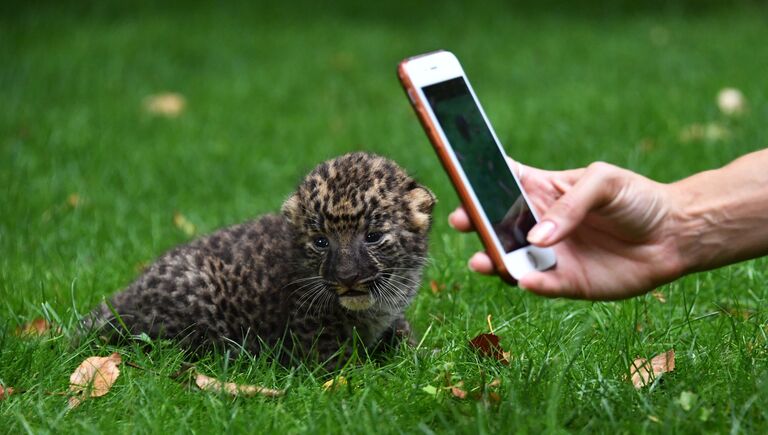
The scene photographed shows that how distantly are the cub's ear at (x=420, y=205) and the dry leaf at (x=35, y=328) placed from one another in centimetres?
186

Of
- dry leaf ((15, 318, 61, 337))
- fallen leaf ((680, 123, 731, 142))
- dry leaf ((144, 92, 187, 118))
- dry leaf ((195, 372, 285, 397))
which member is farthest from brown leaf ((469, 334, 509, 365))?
dry leaf ((144, 92, 187, 118))

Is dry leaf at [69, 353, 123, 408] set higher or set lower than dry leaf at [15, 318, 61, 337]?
lower

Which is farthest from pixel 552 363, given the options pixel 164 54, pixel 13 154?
pixel 164 54

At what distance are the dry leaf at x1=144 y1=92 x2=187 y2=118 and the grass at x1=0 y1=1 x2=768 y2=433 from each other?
0.17 metres

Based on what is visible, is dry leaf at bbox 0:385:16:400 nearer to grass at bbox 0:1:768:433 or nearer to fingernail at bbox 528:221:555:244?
grass at bbox 0:1:768:433

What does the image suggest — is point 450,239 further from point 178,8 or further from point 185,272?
point 178,8

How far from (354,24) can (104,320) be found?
33.8ft

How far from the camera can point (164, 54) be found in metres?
12.5

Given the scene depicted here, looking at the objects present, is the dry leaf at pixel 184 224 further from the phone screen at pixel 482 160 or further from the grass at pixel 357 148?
the phone screen at pixel 482 160

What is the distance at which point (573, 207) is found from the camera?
138 inches

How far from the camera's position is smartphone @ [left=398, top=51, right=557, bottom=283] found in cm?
368

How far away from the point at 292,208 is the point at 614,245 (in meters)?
1.63

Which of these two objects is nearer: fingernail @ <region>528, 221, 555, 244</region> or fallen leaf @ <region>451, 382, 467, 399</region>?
fingernail @ <region>528, 221, 555, 244</region>

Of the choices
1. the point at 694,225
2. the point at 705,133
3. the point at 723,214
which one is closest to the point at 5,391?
the point at 694,225
